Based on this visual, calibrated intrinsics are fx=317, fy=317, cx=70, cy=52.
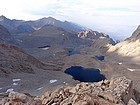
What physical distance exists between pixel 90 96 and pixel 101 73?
102792mm

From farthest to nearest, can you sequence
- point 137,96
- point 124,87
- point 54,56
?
point 54,56 < point 137,96 < point 124,87

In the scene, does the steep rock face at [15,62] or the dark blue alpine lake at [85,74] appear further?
the dark blue alpine lake at [85,74]

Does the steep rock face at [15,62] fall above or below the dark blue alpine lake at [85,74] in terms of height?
above

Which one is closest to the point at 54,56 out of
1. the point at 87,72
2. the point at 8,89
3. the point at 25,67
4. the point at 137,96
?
the point at 87,72

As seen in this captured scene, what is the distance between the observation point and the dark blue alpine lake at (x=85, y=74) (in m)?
120

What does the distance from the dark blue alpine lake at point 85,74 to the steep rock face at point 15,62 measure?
8872 millimetres

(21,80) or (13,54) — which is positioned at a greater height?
(13,54)

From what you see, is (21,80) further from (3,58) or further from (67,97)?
(67,97)

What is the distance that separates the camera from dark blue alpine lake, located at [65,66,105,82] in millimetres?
120438

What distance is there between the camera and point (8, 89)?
90.7 m

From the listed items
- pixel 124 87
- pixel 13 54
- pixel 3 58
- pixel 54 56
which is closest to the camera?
pixel 124 87

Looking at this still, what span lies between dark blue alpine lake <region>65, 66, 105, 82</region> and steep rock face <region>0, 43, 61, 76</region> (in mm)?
8872

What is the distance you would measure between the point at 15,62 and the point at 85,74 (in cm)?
2996

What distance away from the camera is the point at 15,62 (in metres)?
119
